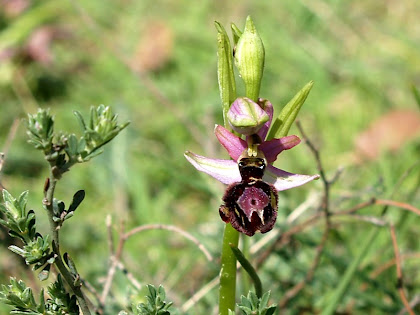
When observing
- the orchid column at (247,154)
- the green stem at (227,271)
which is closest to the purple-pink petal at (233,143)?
the orchid column at (247,154)

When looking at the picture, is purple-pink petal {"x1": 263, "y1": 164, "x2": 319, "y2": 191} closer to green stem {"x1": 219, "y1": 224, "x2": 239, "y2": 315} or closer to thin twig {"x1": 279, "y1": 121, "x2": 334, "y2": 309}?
green stem {"x1": 219, "y1": 224, "x2": 239, "y2": 315}

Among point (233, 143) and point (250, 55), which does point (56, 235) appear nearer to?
point (233, 143)

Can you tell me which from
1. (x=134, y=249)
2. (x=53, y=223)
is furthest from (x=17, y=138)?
(x=53, y=223)

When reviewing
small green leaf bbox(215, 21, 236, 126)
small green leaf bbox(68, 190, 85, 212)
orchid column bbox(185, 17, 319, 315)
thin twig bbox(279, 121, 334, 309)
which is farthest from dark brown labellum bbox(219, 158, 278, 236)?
thin twig bbox(279, 121, 334, 309)

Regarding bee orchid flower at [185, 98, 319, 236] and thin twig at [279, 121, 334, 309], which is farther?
thin twig at [279, 121, 334, 309]

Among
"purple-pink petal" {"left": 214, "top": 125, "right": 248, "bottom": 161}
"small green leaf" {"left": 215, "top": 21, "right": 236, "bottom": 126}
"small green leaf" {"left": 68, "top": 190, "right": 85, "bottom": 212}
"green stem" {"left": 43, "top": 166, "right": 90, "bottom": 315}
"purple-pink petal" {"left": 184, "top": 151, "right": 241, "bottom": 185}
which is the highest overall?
"small green leaf" {"left": 215, "top": 21, "right": 236, "bottom": 126}

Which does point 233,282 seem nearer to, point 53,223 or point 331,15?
point 53,223

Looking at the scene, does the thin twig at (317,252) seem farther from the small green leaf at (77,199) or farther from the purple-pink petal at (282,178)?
the small green leaf at (77,199)
